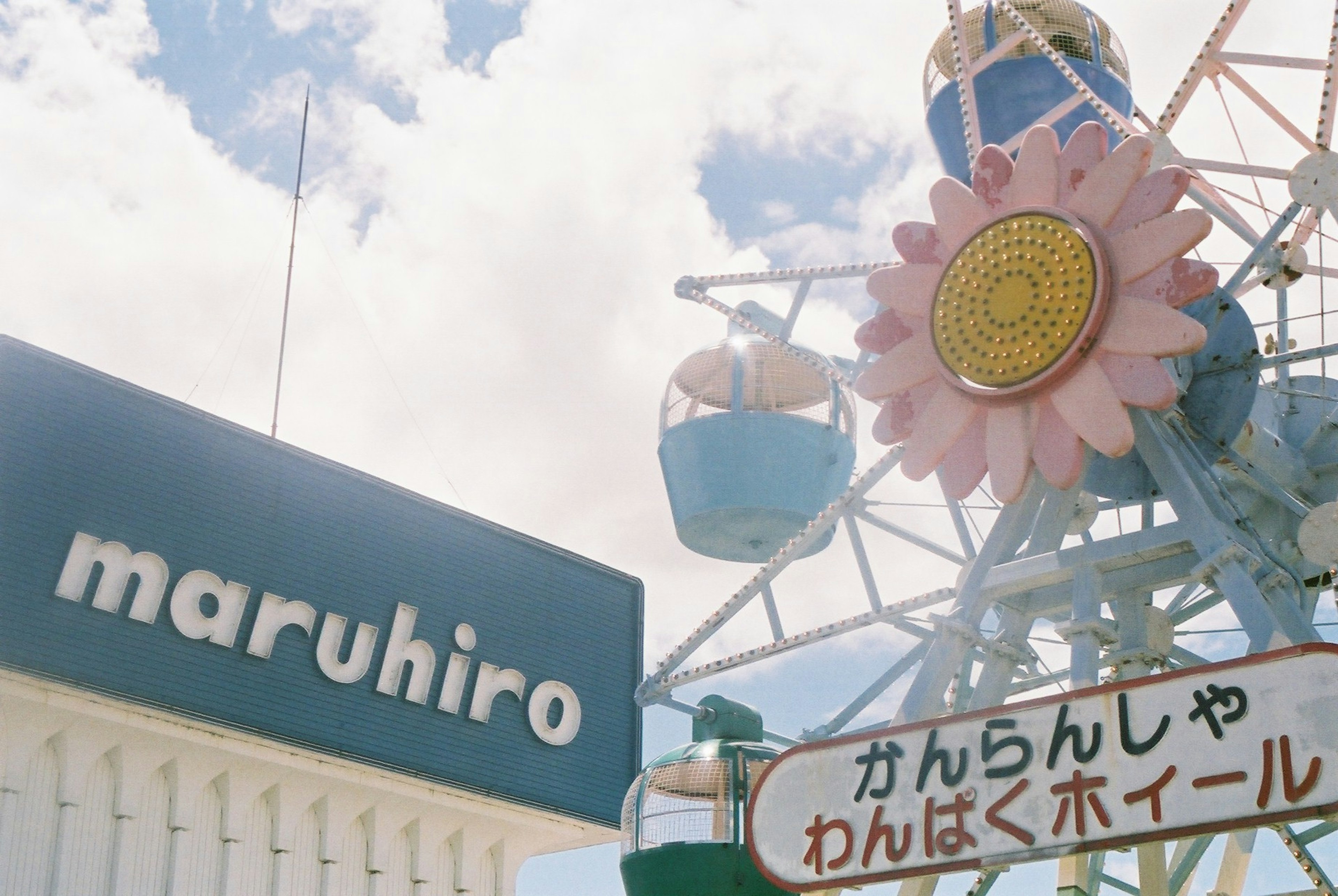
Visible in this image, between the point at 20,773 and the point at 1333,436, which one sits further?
the point at 20,773

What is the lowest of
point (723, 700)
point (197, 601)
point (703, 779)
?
point (703, 779)

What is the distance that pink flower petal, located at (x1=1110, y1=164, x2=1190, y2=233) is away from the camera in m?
12.2

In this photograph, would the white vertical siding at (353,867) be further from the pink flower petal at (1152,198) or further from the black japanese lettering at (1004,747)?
the pink flower petal at (1152,198)

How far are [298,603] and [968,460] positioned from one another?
15.1 metres

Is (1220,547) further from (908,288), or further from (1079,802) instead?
(1079,802)

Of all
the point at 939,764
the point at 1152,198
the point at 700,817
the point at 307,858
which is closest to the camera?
the point at 939,764

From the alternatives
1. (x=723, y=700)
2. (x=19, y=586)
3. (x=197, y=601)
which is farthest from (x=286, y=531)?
(x=723, y=700)

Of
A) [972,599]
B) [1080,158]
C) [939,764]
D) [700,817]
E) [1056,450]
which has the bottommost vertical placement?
[939,764]

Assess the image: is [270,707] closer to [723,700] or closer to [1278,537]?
[723,700]

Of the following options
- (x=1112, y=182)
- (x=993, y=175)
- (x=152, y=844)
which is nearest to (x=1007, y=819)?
(x=1112, y=182)

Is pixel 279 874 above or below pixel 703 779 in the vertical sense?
above

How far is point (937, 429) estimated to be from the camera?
515 inches

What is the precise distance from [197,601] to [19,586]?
2687 millimetres

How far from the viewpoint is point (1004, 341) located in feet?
41.9
